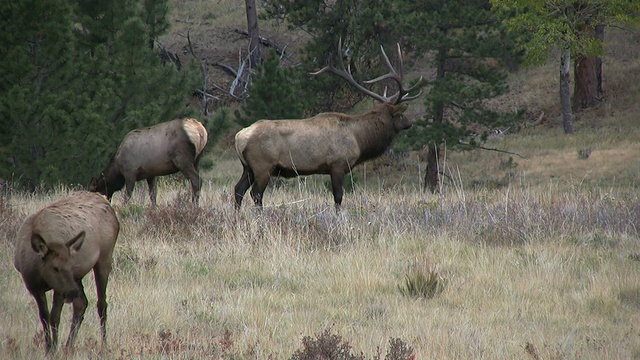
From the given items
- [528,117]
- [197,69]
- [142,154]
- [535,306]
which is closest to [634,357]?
[535,306]

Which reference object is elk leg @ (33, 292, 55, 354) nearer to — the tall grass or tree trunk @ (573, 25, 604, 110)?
the tall grass

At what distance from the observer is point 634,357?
192 inches

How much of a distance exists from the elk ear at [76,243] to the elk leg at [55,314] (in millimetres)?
252

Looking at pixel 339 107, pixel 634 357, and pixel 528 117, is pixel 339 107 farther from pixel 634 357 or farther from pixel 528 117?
pixel 634 357

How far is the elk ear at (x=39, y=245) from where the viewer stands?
414 cm

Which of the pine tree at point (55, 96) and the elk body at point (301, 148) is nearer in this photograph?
the elk body at point (301, 148)

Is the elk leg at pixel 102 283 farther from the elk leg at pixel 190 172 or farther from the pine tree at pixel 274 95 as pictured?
the pine tree at pixel 274 95

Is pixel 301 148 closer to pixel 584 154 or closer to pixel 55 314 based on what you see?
pixel 55 314

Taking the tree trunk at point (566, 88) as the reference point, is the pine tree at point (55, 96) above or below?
above

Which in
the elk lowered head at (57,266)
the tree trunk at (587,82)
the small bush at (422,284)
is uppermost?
the elk lowered head at (57,266)

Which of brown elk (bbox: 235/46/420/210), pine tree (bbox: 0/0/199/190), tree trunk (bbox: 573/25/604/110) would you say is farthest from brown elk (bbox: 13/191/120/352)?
tree trunk (bbox: 573/25/604/110)

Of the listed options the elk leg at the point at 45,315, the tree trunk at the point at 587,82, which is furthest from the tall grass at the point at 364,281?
the tree trunk at the point at 587,82

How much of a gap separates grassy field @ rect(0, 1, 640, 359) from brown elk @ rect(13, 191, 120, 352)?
28cm

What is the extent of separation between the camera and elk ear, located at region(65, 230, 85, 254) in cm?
419
